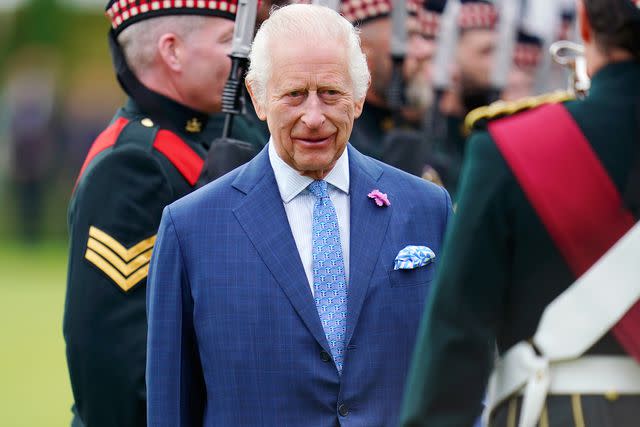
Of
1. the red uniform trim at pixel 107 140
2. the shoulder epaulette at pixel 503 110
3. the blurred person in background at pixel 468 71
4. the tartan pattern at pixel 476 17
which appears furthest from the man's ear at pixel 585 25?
the tartan pattern at pixel 476 17

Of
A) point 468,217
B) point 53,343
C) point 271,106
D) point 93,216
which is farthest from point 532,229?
point 53,343

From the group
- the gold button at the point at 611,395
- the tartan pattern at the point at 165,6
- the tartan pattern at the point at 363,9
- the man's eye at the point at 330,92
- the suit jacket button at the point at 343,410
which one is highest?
the tartan pattern at the point at 165,6

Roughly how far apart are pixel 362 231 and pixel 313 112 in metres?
0.34

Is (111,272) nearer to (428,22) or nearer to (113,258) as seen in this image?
(113,258)

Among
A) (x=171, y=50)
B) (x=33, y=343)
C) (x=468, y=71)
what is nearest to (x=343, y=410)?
(x=171, y=50)

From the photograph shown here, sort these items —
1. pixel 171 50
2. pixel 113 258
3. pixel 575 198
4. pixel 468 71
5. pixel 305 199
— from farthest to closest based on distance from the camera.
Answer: pixel 468 71 → pixel 171 50 → pixel 113 258 → pixel 305 199 → pixel 575 198

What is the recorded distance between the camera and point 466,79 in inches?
447

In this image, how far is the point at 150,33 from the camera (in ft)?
19.2

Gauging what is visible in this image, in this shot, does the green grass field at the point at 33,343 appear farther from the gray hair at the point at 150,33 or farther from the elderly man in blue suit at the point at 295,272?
the elderly man in blue suit at the point at 295,272

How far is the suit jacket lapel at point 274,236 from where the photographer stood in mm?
4520

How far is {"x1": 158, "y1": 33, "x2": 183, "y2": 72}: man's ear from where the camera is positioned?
19.1 feet

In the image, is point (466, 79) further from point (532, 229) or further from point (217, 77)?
point (532, 229)

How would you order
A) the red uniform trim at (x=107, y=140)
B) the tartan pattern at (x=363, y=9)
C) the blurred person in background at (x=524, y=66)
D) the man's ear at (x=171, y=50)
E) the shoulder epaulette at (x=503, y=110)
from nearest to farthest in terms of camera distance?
the shoulder epaulette at (x=503, y=110) < the red uniform trim at (x=107, y=140) < the man's ear at (x=171, y=50) < the tartan pattern at (x=363, y=9) < the blurred person in background at (x=524, y=66)

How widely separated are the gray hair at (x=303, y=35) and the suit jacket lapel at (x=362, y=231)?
0.71 ft
